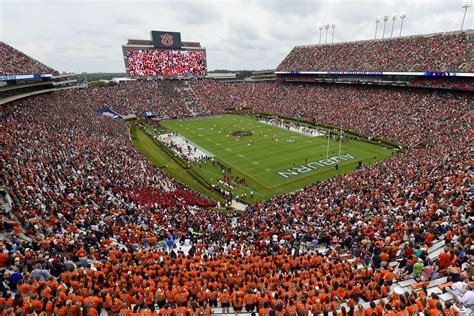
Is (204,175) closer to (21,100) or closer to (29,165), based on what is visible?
(29,165)

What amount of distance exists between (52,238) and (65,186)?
7886 mm

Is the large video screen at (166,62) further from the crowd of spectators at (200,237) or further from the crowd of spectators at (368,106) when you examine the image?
the crowd of spectators at (200,237)

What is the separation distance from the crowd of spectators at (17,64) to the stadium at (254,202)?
333 mm

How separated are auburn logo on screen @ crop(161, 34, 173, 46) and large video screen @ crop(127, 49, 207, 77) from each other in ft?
7.05

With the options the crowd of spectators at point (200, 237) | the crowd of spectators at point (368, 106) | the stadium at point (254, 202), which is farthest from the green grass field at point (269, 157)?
the crowd of spectators at point (368, 106)

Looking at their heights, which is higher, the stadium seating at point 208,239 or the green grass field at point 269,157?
the stadium seating at point 208,239

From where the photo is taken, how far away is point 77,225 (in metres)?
15.1

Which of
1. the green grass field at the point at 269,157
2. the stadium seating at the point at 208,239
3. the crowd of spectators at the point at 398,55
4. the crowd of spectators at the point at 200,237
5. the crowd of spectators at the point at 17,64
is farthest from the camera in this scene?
the crowd of spectators at the point at 398,55

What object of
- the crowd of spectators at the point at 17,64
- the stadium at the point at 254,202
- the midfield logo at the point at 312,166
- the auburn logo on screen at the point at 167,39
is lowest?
the midfield logo at the point at 312,166

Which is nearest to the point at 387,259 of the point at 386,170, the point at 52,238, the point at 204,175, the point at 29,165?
the point at 52,238

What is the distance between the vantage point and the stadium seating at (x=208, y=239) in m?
8.93

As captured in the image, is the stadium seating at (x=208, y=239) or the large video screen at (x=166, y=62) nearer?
the stadium seating at (x=208, y=239)

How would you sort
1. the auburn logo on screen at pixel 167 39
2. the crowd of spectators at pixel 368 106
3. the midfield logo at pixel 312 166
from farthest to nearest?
the auburn logo on screen at pixel 167 39, the crowd of spectators at pixel 368 106, the midfield logo at pixel 312 166

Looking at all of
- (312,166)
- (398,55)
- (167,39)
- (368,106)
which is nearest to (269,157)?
(312,166)
